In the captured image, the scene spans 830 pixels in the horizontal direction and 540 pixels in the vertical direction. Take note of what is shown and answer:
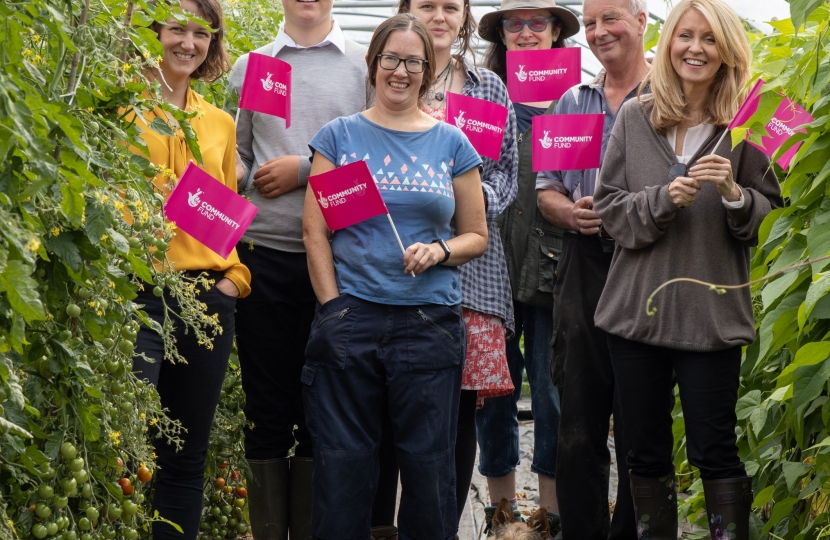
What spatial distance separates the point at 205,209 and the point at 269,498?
1126 millimetres

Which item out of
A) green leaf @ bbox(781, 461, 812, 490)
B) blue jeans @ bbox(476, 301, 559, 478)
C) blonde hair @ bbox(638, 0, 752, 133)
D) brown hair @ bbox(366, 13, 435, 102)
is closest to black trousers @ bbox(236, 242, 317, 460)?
brown hair @ bbox(366, 13, 435, 102)

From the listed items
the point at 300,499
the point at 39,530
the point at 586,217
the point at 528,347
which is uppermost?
the point at 586,217

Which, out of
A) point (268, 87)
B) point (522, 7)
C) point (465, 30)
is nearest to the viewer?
point (268, 87)

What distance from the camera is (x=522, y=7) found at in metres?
4.07

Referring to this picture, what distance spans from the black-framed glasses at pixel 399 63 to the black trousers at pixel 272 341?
69cm

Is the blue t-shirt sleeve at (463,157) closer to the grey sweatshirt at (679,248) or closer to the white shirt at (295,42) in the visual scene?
the grey sweatshirt at (679,248)

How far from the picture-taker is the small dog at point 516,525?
137 inches

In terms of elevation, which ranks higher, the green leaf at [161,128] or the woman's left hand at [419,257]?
the green leaf at [161,128]

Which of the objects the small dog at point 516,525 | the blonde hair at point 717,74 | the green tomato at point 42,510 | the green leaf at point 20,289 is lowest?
the small dog at point 516,525

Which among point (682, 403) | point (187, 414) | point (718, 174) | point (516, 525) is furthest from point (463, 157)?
point (516, 525)

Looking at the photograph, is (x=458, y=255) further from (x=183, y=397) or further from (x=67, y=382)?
(x=67, y=382)

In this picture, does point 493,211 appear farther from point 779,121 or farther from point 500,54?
point 500,54

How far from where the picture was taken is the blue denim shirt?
3635 millimetres

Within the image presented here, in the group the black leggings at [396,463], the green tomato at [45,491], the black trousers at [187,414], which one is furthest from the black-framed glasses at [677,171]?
the green tomato at [45,491]
